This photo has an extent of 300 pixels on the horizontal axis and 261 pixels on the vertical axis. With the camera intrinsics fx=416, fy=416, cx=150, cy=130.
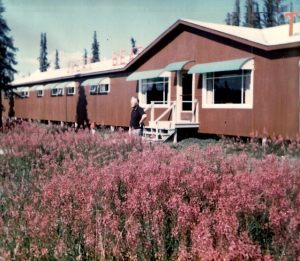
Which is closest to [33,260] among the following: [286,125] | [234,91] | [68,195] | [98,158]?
[68,195]

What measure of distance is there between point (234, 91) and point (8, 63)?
19.0m

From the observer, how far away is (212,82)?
644 inches

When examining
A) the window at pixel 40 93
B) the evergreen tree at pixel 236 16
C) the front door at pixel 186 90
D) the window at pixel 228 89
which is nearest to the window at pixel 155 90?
the front door at pixel 186 90

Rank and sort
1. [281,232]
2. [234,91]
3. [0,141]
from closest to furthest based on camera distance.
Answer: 1. [281,232]
2. [0,141]
3. [234,91]

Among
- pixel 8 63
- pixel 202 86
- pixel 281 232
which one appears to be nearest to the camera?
pixel 281 232

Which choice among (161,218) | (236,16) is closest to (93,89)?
(161,218)

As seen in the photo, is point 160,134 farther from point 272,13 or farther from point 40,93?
point 272,13

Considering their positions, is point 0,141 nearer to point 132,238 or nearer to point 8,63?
point 132,238

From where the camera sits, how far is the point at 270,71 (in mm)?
13781

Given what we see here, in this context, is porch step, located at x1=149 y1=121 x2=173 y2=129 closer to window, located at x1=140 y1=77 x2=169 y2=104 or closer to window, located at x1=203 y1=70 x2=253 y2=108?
window, located at x1=203 y1=70 x2=253 y2=108

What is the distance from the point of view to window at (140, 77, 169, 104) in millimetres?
19172

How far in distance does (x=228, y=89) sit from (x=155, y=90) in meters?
5.20

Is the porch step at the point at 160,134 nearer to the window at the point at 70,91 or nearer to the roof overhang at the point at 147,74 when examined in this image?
the roof overhang at the point at 147,74

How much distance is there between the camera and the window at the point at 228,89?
1482 cm
